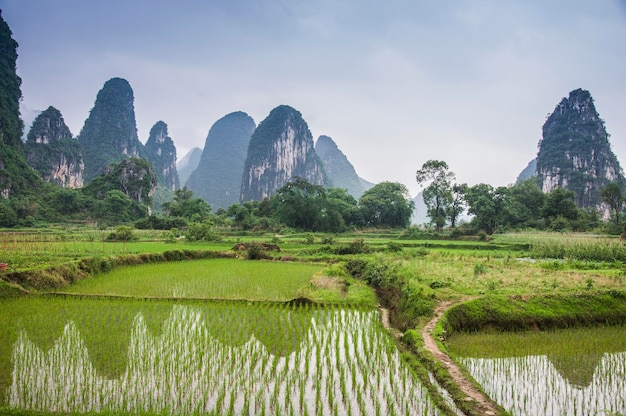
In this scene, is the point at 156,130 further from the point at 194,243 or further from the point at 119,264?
the point at 119,264

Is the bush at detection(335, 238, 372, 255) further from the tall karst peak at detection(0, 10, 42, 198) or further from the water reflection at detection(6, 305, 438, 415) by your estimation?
the tall karst peak at detection(0, 10, 42, 198)

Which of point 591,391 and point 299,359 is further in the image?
point 299,359

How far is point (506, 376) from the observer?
4539 millimetres

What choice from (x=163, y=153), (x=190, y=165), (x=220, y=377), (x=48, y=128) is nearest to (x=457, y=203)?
(x=220, y=377)

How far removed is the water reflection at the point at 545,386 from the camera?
381 centimetres

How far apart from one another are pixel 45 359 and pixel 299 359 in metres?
3.30

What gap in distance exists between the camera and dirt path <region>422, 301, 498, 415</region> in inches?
140

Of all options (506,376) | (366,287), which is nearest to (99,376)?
(506,376)

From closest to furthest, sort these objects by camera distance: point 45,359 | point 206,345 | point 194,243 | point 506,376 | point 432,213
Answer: point 506,376 < point 45,359 < point 206,345 < point 194,243 < point 432,213

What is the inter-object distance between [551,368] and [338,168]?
14962 cm

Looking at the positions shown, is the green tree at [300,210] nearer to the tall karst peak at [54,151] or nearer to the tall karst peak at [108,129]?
the tall karst peak at [54,151]

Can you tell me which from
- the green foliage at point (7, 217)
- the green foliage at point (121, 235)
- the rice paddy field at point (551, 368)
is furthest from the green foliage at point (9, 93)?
the rice paddy field at point (551, 368)

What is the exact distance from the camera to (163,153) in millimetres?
110875

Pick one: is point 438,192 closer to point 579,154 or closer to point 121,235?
point 121,235
